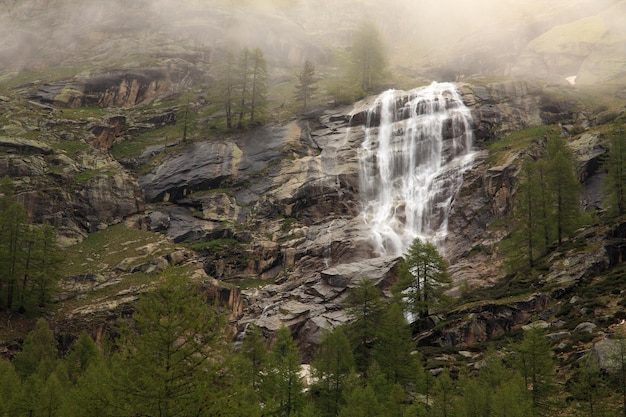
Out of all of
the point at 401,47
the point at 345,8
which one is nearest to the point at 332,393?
the point at 401,47

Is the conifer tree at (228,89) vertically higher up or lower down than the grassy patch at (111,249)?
higher up

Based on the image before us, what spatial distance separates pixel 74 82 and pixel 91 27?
28.5 metres

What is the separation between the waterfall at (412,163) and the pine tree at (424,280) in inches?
484

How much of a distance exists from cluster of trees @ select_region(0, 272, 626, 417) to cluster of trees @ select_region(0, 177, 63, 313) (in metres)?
8.13

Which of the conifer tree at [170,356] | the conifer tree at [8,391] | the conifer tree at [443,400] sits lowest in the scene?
the conifer tree at [443,400]

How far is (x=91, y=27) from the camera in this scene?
108625 mm

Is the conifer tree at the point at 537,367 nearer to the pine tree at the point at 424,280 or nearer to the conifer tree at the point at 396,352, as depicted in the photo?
the conifer tree at the point at 396,352

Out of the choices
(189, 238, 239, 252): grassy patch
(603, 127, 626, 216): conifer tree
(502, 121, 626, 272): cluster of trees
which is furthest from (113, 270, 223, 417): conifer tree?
(189, 238, 239, 252): grassy patch

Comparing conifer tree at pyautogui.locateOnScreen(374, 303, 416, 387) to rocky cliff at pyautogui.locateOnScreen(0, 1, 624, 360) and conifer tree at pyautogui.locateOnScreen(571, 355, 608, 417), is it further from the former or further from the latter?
conifer tree at pyautogui.locateOnScreen(571, 355, 608, 417)

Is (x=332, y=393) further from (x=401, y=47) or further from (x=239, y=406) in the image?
(x=401, y=47)

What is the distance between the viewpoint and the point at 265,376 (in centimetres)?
3162

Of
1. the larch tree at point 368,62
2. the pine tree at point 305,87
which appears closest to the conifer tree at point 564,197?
the pine tree at point 305,87

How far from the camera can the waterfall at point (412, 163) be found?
196 ft

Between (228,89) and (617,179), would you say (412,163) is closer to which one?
(617,179)
